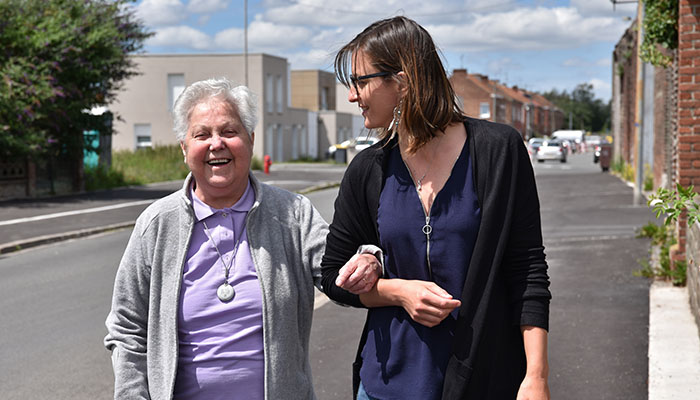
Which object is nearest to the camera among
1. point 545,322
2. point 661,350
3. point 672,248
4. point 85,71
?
point 545,322

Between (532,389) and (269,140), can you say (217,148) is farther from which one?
(269,140)

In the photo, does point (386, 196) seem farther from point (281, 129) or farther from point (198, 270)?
point (281, 129)

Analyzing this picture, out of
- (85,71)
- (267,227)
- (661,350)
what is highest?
(85,71)

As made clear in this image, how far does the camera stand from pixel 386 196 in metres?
2.46

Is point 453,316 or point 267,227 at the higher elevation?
point 267,227

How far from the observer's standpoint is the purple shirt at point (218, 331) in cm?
290

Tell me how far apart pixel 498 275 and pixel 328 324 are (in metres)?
5.68

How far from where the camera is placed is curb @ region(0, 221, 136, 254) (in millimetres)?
13609

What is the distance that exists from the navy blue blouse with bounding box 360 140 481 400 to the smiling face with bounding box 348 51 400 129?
159 millimetres

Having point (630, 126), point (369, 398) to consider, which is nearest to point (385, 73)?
point (369, 398)

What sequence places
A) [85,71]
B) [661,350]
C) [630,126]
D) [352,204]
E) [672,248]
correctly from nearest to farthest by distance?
[352,204]
[661,350]
[672,248]
[85,71]
[630,126]

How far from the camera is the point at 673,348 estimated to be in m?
6.37

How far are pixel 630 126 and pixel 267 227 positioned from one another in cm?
3192

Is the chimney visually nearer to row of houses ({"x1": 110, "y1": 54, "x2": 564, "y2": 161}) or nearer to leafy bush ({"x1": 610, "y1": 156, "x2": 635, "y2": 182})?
row of houses ({"x1": 110, "y1": 54, "x2": 564, "y2": 161})
